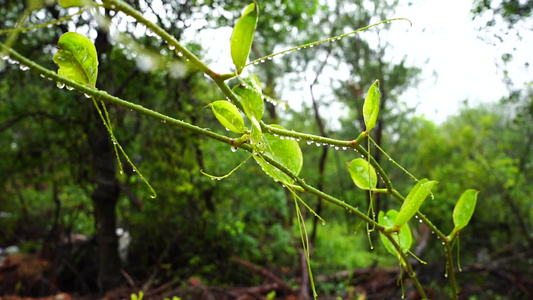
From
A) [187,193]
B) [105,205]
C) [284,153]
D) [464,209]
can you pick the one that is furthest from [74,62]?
[187,193]

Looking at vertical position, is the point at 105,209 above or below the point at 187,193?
below

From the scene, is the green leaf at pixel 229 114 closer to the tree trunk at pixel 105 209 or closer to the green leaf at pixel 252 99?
the green leaf at pixel 252 99

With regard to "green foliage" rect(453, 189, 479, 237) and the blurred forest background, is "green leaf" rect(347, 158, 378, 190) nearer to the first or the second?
"green foliage" rect(453, 189, 479, 237)

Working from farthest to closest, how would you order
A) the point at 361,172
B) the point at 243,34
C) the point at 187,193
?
the point at 187,193
the point at 361,172
the point at 243,34

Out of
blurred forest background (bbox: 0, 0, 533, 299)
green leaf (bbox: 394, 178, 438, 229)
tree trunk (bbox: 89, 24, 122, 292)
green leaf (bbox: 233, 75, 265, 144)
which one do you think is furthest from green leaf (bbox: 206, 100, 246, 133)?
tree trunk (bbox: 89, 24, 122, 292)

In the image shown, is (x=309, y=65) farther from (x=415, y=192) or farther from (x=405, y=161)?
(x=415, y=192)

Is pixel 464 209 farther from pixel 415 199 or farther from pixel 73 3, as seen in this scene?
pixel 73 3
